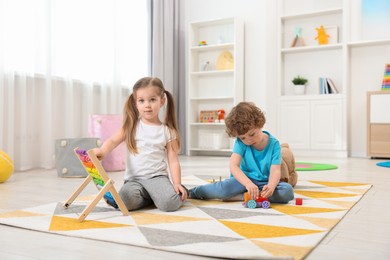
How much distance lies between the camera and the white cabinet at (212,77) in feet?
15.9

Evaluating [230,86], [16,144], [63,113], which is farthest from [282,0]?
[16,144]

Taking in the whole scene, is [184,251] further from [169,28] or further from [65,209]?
[169,28]

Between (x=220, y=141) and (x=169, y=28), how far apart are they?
1.49m

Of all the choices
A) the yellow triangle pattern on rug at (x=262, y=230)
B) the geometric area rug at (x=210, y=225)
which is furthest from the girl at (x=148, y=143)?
the yellow triangle pattern on rug at (x=262, y=230)

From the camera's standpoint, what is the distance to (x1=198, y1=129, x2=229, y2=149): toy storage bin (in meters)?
4.91

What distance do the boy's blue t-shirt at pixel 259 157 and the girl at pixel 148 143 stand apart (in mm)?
288

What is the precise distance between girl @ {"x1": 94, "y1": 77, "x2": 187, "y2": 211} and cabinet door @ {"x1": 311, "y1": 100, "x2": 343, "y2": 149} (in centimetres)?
318

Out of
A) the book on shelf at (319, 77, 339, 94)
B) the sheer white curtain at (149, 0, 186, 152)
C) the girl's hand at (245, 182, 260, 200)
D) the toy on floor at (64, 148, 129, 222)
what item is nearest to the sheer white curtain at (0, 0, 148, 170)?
the sheer white curtain at (149, 0, 186, 152)

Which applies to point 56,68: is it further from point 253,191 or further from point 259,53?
point 259,53

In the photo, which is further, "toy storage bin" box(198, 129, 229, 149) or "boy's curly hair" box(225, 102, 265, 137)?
"toy storage bin" box(198, 129, 229, 149)

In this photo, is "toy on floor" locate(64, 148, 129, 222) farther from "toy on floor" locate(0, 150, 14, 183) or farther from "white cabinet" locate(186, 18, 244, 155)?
"white cabinet" locate(186, 18, 244, 155)

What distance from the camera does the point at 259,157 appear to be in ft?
6.00

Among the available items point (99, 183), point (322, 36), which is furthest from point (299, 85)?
point (99, 183)

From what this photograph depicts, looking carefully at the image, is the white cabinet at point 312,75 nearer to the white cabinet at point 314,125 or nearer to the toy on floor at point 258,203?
the white cabinet at point 314,125
